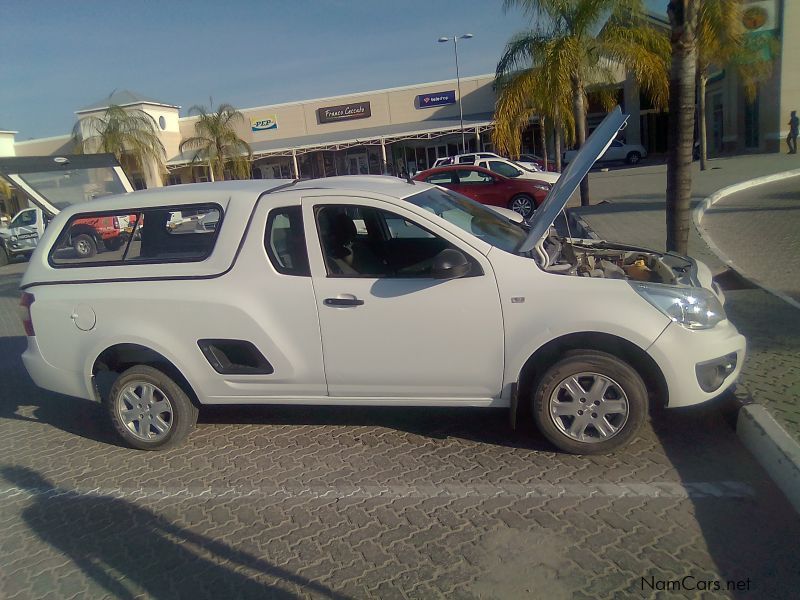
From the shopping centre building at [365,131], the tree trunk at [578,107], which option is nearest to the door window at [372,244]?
the tree trunk at [578,107]

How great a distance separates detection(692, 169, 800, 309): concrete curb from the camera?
7.16 metres

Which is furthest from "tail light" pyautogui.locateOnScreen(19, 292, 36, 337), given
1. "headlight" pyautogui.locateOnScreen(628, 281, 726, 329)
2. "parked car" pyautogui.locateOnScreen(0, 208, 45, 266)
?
"parked car" pyautogui.locateOnScreen(0, 208, 45, 266)

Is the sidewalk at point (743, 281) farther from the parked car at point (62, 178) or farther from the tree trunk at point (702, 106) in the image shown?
the parked car at point (62, 178)

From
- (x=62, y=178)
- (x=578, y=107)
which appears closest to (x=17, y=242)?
(x=62, y=178)

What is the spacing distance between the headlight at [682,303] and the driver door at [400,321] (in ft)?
2.98

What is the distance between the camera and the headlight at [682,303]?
3855 millimetres

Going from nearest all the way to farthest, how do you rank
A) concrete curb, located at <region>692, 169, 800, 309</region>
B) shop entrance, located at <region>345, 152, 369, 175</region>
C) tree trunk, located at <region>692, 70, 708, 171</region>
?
1. concrete curb, located at <region>692, 169, 800, 309</region>
2. tree trunk, located at <region>692, 70, 708, 171</region>
3. shop entrance, located at <region>345, 152, 369, 175</region>

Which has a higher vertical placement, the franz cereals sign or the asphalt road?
the franz cereals sign

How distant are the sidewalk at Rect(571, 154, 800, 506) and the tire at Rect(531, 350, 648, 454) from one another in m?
0.97

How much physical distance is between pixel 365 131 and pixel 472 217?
40.3m

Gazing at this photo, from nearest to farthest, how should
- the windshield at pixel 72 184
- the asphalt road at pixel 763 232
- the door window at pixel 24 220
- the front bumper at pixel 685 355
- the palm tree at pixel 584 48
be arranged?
the front bumper at pixel 685 355
the windshield at pixel 72 184
the asphalt road at pixel 763 232
the palm tree at pixel 584 48
the door window at pixel 24 220

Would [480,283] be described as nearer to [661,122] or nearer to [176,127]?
[661,122]

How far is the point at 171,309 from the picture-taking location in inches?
173

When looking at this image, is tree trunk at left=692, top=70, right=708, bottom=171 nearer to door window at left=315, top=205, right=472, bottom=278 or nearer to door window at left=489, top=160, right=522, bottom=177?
door window at left=489, top=160, right=522, bottom=177
